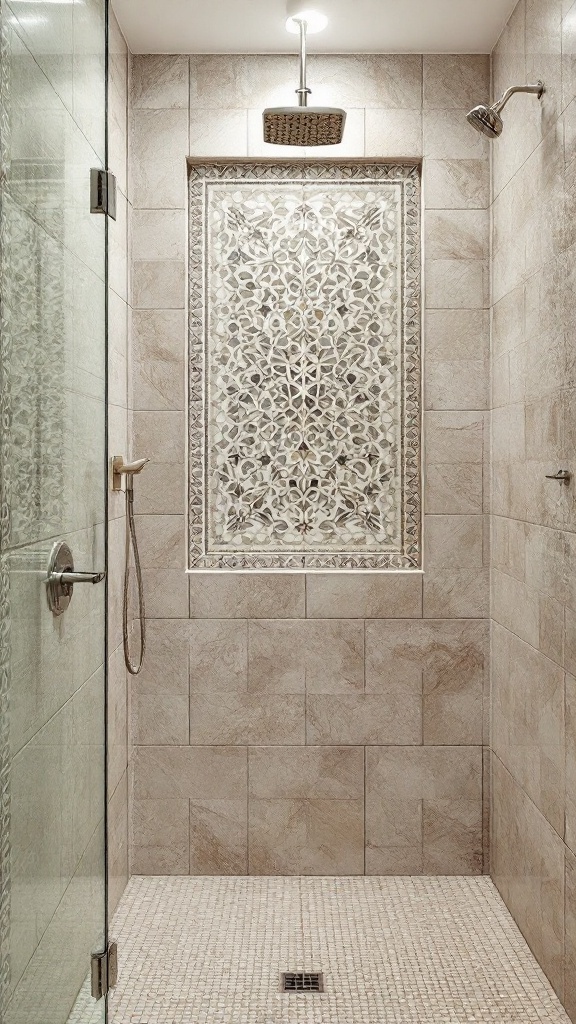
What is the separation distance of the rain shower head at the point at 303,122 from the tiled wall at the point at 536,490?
1.80 feet

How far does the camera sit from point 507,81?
2.64m

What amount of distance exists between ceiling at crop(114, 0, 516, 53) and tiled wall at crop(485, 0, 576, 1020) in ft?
0.44

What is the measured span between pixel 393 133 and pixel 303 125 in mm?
485

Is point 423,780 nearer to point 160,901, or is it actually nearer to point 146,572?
Answer: point 160,901

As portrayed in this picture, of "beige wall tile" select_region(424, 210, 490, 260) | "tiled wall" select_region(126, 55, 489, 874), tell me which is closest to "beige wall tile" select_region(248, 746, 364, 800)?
"tiled wall" select_region(126, 55, 489, 874)

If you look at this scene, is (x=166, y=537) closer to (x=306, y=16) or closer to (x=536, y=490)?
(x=536, y=490)

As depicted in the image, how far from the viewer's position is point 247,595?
2889mm

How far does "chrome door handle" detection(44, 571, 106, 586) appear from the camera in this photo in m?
1.44

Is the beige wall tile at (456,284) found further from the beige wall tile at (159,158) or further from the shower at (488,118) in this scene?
the beige wall tile at (159,158)

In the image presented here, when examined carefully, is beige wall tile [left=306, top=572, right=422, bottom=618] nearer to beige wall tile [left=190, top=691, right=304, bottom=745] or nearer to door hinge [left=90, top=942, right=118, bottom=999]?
beige wall tile [left=190, top=691, right=304, bottom=745]

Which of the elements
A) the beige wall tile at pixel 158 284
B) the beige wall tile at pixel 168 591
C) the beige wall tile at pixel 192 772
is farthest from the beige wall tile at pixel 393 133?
the beige wall tile at pixel 192 772

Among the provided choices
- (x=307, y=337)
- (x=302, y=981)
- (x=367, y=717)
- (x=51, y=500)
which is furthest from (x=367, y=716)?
(x=51, y=500)

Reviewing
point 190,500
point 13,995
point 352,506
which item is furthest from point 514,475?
point 13,995

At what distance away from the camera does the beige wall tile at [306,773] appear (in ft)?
9.46
